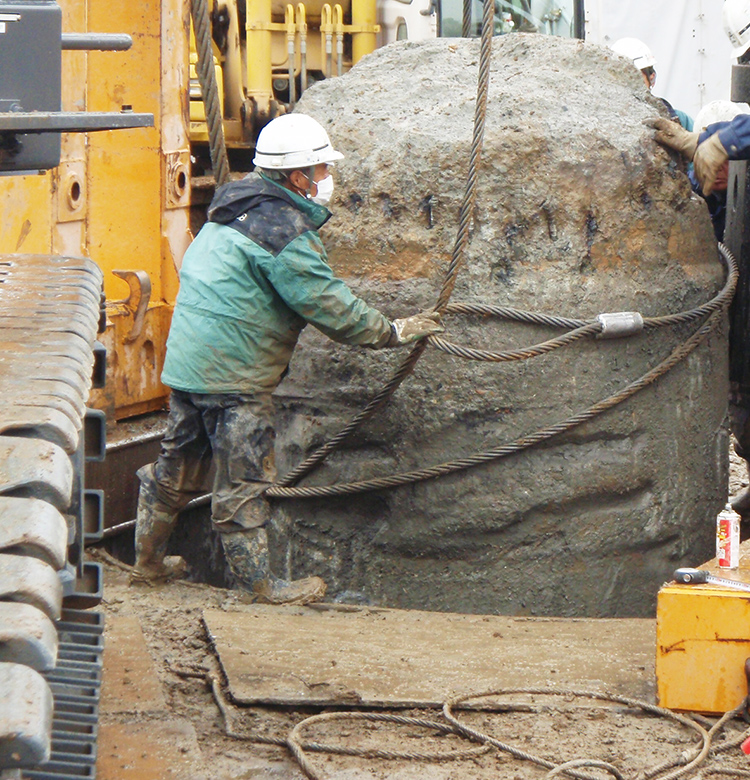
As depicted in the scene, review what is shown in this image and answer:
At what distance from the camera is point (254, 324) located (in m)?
3.97

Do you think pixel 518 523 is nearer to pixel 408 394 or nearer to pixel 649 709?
pixel 408 394

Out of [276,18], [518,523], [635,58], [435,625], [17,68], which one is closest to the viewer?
[17,68]

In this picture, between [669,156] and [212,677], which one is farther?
[669,156]

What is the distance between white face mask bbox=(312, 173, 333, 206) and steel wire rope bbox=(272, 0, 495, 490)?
46 cm

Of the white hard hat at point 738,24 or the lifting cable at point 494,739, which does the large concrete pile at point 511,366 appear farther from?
the white hard hat at point 738,24

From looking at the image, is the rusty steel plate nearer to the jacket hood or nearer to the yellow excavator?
the jacket hood

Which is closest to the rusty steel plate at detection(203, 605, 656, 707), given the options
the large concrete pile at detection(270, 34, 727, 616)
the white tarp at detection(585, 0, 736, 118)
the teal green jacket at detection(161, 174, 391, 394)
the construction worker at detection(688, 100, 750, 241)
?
the large concrete pile at detection(270, 34, 727, 616)

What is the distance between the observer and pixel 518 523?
4.25m

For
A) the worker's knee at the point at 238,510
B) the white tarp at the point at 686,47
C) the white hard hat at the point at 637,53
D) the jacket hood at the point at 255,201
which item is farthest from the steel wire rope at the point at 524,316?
the white tarp at the point at 686,47

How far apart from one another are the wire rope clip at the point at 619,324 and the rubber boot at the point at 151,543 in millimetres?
1627

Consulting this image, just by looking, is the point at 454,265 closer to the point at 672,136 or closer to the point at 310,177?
the point at 310,177

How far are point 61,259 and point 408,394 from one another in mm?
1347

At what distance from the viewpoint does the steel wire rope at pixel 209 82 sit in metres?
4.05

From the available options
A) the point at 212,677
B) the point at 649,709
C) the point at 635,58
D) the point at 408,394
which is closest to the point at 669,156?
the point at 408,394
